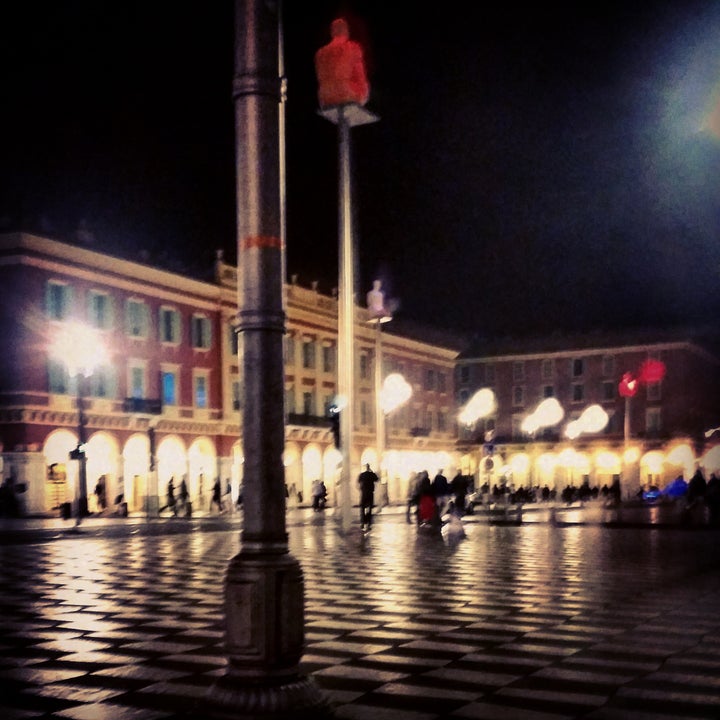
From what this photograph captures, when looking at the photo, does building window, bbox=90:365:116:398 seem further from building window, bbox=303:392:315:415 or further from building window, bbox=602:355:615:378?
building window, bbox=602:355:615:378

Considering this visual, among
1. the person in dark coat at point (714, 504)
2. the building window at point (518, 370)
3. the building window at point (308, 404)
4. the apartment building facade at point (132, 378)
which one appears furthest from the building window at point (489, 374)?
the person in dark coat at point (714, 504)

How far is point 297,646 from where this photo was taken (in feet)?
18.8

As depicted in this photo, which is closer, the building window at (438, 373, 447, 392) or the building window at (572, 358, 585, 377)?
the building window at (438, 373, 447, 392)

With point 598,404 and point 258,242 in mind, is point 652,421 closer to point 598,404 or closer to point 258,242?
point 598,404

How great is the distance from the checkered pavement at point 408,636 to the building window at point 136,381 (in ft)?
101

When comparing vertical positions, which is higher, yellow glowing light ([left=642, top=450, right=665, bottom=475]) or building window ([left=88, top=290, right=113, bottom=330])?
building window ([left=88, top=290, right=113, bottom=330])

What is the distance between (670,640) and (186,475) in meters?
44.5

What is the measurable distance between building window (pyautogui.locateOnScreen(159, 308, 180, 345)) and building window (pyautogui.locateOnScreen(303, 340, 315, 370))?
12.6 meters

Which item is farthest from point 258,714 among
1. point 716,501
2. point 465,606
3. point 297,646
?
point 716,501

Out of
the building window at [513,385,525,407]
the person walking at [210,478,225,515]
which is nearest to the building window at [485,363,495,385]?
the building window at [513,385,525,407]

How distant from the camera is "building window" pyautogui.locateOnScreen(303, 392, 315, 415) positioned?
63469 mm

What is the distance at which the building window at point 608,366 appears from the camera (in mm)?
85812

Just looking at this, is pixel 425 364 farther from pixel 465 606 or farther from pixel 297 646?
pixel 297 646

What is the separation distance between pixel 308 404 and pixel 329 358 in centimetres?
370
